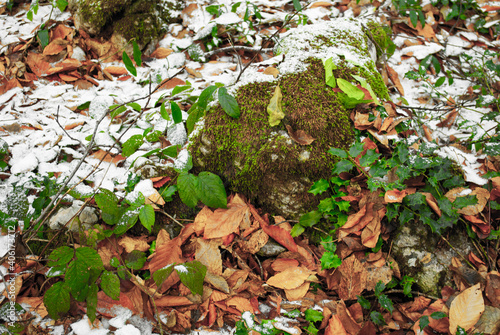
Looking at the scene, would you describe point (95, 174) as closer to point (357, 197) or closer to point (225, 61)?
point (225, 61)

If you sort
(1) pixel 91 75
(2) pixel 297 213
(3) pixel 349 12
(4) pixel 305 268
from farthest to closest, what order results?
1. (3) pixel 349 12
2. (1) pixel 91 75
3. (2) pixel 297 213
4. (4) pixel 305 268

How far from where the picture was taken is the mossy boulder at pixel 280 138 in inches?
72.0

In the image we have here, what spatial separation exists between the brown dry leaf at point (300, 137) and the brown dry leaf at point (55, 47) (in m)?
2.61

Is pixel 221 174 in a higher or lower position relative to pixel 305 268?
higher

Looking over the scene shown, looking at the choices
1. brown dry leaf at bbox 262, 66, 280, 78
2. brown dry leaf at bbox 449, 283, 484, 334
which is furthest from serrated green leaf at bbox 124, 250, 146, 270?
brown dry leaf at bbox 449, 283, 484, 334

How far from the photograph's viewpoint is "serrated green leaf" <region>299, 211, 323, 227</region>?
1811 millimetres

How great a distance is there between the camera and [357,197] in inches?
69.7

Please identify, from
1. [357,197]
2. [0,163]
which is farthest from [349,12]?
[0,163]

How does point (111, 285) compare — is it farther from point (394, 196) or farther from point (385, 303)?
point (394, 196)

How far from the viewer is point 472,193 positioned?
5.62 feet

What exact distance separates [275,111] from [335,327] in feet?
4.15

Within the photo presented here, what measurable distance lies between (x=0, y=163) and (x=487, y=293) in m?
3.13

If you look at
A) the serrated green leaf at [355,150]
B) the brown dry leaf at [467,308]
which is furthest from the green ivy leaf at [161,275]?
the brown dry leaf at [467,308]

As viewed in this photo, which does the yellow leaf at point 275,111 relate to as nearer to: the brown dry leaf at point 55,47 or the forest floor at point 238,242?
the forest floor at point 238,242
